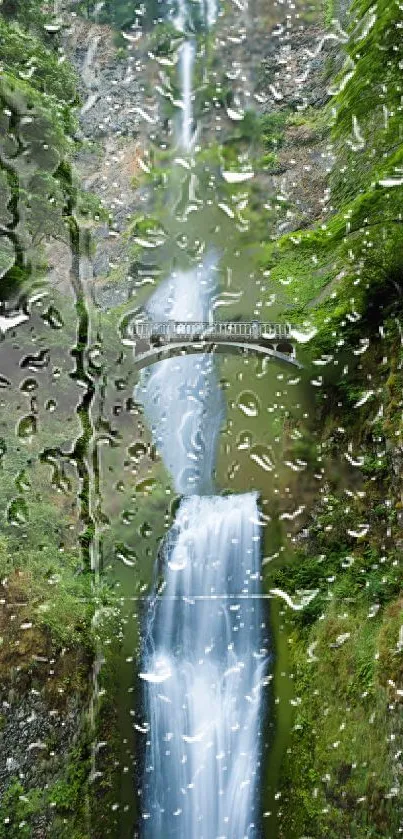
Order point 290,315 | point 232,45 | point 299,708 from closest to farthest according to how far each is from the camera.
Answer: point 299,708
point 290,315
point 232,45

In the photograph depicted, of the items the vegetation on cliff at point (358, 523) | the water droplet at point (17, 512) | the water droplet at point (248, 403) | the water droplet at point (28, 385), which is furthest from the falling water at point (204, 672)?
the water droplet at point (28, 385)

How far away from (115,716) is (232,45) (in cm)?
1116

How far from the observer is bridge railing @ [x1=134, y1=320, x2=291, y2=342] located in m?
7.57

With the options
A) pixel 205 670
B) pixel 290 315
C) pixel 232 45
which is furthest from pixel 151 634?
pixel 232 45

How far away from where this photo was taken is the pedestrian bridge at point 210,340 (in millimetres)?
7566

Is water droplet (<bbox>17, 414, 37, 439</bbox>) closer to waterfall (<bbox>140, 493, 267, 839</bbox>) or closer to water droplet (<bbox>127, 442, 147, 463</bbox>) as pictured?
water droplet (<bbox>127, 442, 147, 463</bbox>)

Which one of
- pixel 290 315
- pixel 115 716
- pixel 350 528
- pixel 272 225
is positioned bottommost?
pixel 115 716

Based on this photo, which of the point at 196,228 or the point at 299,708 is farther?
the point at 196,228

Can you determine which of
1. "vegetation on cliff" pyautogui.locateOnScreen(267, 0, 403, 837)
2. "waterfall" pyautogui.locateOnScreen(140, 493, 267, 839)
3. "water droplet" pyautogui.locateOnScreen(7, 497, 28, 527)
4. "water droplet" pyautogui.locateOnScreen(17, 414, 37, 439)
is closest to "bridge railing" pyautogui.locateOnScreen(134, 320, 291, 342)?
"vegetation on cliff" pyautogui.locateOnScreen(267, 0, 403, 837)

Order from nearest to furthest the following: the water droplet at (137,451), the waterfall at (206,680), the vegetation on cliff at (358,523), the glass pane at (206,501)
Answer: the vegetation on cliff at (358,523)
the glass pane at (206,501)
the waterfall at (206,680)
the water droplet at (137,451)

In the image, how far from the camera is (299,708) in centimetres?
A: 512

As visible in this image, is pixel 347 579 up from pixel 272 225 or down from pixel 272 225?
down

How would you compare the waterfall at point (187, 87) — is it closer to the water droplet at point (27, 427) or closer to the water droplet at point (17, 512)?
the water droplet at point (27, 427)

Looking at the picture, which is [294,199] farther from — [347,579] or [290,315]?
[347,579]
